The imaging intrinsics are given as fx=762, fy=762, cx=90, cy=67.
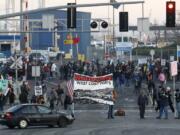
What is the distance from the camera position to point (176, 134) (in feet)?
98.4

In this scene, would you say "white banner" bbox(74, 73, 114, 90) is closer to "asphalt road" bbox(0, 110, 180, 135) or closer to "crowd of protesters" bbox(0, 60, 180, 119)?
"crowd of protesters" bbox(0, 60, 180, 119)

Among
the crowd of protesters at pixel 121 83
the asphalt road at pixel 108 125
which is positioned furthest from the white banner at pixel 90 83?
the asphalt road at pixel 108 125

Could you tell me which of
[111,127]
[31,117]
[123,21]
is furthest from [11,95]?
[111,127]

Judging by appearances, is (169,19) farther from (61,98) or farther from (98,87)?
(61,98)

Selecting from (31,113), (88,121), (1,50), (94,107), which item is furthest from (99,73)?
(1,50)

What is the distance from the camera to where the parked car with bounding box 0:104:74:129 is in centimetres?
3375

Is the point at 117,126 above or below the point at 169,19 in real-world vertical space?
below

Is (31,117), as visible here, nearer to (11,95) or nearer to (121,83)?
(11,95)

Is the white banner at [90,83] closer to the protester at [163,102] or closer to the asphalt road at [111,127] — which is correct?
the asphalt road at [111,127]

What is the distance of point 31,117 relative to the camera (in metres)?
34.0

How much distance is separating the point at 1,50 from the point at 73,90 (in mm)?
67589

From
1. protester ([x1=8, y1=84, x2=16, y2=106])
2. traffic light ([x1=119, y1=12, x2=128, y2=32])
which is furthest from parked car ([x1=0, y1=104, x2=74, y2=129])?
protester ([x1=8, y1=84, x2=16, y2=106])

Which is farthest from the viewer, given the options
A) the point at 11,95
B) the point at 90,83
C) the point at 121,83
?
the point at 121,83

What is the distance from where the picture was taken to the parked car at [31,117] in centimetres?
3375
